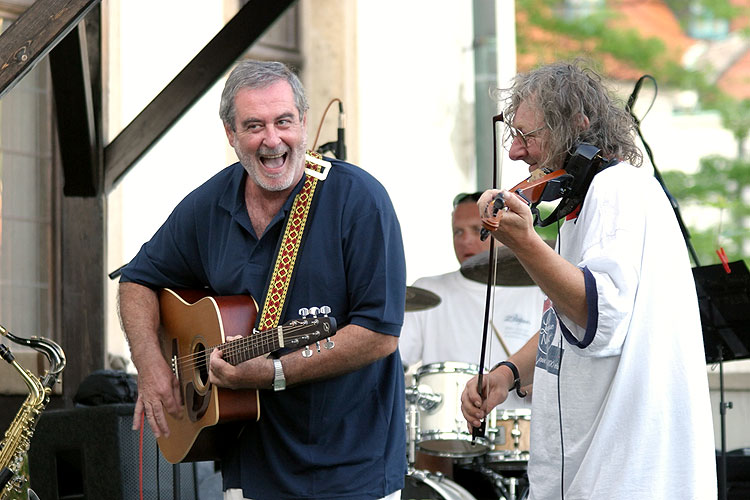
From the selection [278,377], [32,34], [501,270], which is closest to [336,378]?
[278,377]

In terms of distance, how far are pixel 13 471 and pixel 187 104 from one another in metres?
2.43

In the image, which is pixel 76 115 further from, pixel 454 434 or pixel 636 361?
pixel 636 361

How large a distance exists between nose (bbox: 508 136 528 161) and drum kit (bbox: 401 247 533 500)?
112 inches

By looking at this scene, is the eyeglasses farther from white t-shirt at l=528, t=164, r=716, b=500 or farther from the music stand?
the music stand

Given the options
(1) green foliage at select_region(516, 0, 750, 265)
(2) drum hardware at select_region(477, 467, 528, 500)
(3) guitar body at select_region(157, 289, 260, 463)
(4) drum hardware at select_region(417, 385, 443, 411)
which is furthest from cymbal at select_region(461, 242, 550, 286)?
(1) green foliage at select_region(516, 0, 750, 265)

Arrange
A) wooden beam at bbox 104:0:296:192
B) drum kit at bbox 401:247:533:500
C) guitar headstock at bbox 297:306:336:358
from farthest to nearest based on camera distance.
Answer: wooden beam at bbox 104:0:296:192
drum kit at bbox 401:247:533:500
guitar headstock at bbox 297:306:336:358

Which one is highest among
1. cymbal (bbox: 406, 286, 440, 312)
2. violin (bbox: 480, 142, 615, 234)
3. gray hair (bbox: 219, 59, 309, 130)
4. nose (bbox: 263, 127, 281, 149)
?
gray hair (bbox: 219, 59, 309, 130)

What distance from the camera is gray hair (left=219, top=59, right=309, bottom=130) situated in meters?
3.31

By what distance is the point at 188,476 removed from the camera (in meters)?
5.27

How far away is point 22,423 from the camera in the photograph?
4512 mm

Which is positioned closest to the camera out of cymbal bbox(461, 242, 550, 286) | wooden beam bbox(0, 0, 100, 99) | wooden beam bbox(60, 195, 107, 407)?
wooden beam bbox(0, 0, 100, 99)

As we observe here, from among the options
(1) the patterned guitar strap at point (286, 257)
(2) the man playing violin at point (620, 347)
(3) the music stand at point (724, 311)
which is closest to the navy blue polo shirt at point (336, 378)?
(1) the patterned guitar strap at point (286, 257)

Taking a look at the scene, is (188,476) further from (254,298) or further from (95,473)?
(254,298)

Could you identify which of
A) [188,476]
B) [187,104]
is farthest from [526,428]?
[187,104]
